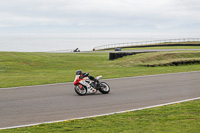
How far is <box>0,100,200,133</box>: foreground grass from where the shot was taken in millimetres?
8039

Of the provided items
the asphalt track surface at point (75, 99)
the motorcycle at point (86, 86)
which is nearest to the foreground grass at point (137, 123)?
the asphalt track surface at point (75, 99)

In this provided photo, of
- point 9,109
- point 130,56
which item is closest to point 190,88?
point 9,109

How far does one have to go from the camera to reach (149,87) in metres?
16.5

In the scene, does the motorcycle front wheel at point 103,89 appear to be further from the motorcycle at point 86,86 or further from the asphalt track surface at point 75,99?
the asphalt track surface at point 75,99

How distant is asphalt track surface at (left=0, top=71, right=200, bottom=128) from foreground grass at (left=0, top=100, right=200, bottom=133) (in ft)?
3.06

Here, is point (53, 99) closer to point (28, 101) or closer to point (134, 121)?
point (28, 101)

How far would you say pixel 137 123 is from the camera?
29.1 ft

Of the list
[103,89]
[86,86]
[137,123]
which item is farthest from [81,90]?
[137,123]

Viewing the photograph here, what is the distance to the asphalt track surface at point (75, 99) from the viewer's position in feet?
34.2

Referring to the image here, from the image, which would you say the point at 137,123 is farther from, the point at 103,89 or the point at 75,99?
the point at 103,89

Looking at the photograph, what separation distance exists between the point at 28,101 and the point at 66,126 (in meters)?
4.59

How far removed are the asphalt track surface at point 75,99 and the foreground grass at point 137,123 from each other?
0.93m

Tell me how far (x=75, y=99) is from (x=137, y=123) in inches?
194

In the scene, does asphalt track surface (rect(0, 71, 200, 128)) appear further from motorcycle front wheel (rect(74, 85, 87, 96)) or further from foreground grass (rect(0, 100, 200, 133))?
foreground grass (rect(0, 100, 200, 133))
